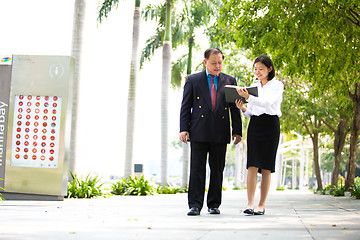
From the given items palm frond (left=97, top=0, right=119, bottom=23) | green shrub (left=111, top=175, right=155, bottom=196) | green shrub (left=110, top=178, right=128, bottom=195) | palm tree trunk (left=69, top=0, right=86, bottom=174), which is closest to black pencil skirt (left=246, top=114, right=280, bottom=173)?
palm tree trunk (left=69, top=0, right=86, bottom=174)

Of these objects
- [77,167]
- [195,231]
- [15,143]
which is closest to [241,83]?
[77,167]

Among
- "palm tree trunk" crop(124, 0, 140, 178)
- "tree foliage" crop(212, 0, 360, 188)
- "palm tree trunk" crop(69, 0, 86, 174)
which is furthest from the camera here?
"palm tree trunk" crop(124, 0, 140, 178)

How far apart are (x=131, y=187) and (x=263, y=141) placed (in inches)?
416

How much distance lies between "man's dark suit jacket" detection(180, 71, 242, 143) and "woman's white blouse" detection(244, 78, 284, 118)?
0.89 ft

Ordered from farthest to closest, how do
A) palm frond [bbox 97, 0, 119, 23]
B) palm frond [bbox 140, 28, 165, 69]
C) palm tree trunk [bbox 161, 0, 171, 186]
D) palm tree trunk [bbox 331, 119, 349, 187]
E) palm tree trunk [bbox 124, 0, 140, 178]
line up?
1. palm frond [bbox 140, 28, 165, 69]
2. palm tree trunk [bbox 331, 119, 349, 187]
3. palm tree trunk [bbox 161, 0, 171, 186]
4. palm frond [bbox 97, 0, 119, 23]
5. palm tree trunk [bbox 124, 0, 140, 178]

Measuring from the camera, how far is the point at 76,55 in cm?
1384

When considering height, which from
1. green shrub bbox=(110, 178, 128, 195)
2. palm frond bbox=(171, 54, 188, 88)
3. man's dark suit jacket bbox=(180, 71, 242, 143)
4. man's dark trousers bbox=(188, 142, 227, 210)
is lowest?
green shrub bbox=(110, 178, 128, 195)

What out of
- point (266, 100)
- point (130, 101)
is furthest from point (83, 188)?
point (266, 100)

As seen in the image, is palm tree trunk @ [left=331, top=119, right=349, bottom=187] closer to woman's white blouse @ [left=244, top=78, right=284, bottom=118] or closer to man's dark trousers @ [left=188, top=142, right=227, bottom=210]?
woman's white blouse @ [left=244, top=78, right=284, bottom=118]

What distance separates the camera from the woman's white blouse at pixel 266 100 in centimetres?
635

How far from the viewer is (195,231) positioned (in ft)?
15.1

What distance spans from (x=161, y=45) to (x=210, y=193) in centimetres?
1766

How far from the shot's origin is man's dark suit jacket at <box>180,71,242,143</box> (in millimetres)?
6527

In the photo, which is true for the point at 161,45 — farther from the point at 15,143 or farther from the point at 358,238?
the point at 358,238
